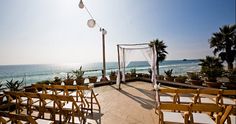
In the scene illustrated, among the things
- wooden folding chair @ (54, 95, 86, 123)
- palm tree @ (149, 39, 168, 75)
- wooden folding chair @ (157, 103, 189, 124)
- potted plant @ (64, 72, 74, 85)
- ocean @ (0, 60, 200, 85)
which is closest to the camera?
wooden folding chair @ (157, 103, 189, 124)

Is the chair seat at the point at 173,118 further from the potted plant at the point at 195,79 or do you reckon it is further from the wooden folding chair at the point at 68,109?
the potted plant at the point at 195,79

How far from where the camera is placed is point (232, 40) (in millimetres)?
13539

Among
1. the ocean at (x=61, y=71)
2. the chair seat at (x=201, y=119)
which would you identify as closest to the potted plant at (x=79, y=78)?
the ocean at (x=61, y=71)

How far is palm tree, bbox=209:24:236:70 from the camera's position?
44.2 feet

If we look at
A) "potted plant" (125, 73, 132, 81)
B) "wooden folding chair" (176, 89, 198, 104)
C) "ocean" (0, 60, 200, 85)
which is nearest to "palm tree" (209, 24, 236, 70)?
"ocean" (0, 60, 200, 85)

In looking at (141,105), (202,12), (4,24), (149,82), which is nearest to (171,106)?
(141,105)

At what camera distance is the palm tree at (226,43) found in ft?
44.2

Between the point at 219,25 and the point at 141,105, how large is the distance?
1333cm

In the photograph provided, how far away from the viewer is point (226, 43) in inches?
544

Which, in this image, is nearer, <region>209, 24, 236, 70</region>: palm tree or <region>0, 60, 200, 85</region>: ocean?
<region>0, 60, 200, 85</region>: ocean

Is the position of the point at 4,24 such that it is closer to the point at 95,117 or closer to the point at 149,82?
the point at 95,117

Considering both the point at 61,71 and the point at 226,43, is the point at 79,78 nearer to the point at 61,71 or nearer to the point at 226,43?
the point at 226,43

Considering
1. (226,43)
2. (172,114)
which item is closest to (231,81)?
(172,114)

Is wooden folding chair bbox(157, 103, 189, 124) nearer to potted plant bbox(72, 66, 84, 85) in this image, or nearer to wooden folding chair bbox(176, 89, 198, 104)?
wooden folding chair bbox(176, 89, 198, 104)
